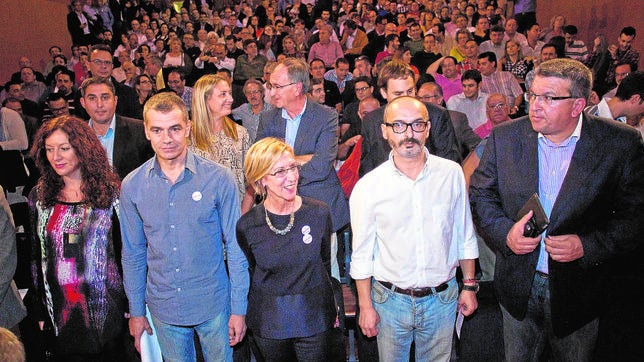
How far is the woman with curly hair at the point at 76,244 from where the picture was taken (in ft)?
8.78

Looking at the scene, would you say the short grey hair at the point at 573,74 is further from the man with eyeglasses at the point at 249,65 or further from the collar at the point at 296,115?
the man with eyeglasses at the point at 249,65

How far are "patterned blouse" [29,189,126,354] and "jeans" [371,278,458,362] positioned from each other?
1.26m

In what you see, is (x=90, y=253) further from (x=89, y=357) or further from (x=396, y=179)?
(x=396, y=179)

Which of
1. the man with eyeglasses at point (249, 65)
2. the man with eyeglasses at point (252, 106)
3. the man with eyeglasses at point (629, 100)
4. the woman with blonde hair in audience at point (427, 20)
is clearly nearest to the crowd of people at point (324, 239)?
the man with eyeglasses at point (629, 100)

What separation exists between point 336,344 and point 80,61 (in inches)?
379

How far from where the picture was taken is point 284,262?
2.48 metres

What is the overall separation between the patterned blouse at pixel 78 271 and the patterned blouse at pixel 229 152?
869 millimetres

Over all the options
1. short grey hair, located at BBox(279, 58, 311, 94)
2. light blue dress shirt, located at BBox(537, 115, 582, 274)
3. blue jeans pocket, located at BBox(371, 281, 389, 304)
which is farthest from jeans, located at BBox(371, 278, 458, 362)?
short grey hair, located at BBox(279, 58, 311, 94)

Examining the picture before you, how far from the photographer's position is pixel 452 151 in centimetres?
365

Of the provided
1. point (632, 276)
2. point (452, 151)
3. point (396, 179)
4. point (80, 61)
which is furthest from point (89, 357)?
point (80, 61)

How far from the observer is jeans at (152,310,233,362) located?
2.64 meters

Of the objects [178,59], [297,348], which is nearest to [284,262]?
[297,348]

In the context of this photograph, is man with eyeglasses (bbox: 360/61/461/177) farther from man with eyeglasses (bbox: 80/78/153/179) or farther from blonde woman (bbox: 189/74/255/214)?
man with eyeglasses (bbox: 80/78/153/179)

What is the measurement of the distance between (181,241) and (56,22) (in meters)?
13.1
